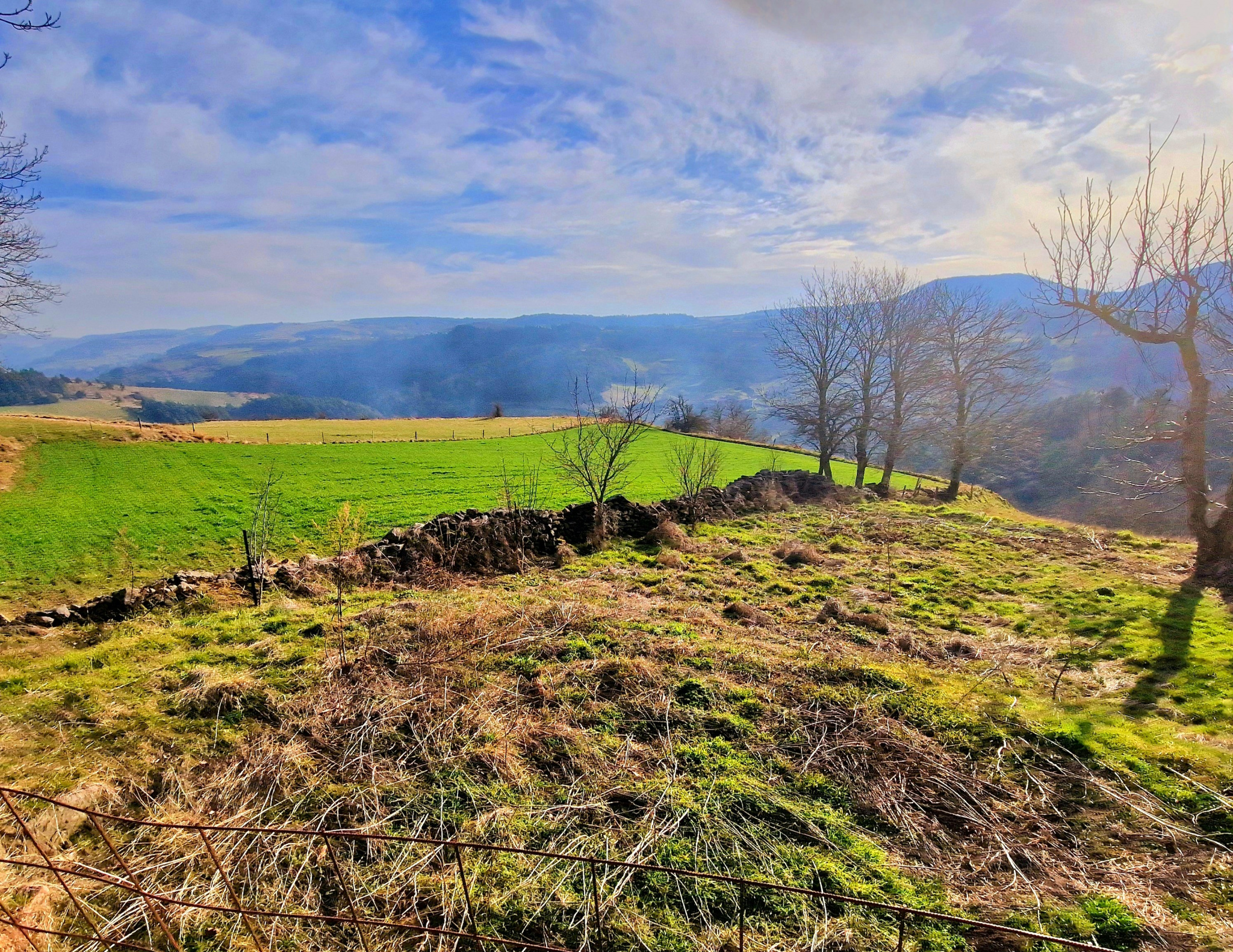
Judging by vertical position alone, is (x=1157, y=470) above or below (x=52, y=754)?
above

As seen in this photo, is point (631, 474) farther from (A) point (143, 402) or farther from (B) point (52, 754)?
(A) point (143, 402)

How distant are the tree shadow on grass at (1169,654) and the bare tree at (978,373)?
18.1 m

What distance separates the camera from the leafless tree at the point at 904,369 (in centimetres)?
2500

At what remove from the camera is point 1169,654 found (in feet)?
21.7

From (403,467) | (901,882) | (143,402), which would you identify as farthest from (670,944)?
(143,402)

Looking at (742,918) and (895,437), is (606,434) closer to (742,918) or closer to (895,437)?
(742,918)

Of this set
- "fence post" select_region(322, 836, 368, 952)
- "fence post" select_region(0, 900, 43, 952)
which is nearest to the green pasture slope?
"fence post" select_region(0, 900, 43, 952)

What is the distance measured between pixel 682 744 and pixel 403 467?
2776 cm

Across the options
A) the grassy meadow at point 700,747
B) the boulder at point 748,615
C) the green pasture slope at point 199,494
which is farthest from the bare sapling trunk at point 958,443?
the boulder at point 748,615

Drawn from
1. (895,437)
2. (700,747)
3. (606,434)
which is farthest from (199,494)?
(895,437)

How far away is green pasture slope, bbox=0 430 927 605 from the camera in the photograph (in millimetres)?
12836

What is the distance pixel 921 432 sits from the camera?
82.4 feet

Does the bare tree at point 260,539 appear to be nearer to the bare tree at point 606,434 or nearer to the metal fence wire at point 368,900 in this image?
the metal fence wire at point 368,900

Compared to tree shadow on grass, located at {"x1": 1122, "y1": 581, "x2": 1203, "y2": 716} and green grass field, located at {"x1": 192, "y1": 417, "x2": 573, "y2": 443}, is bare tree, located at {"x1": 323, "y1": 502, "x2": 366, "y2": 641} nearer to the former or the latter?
tree shadow on grass, located at {"x1": 1122, "y1": 581, "x2": 1203, "y2": 716}
